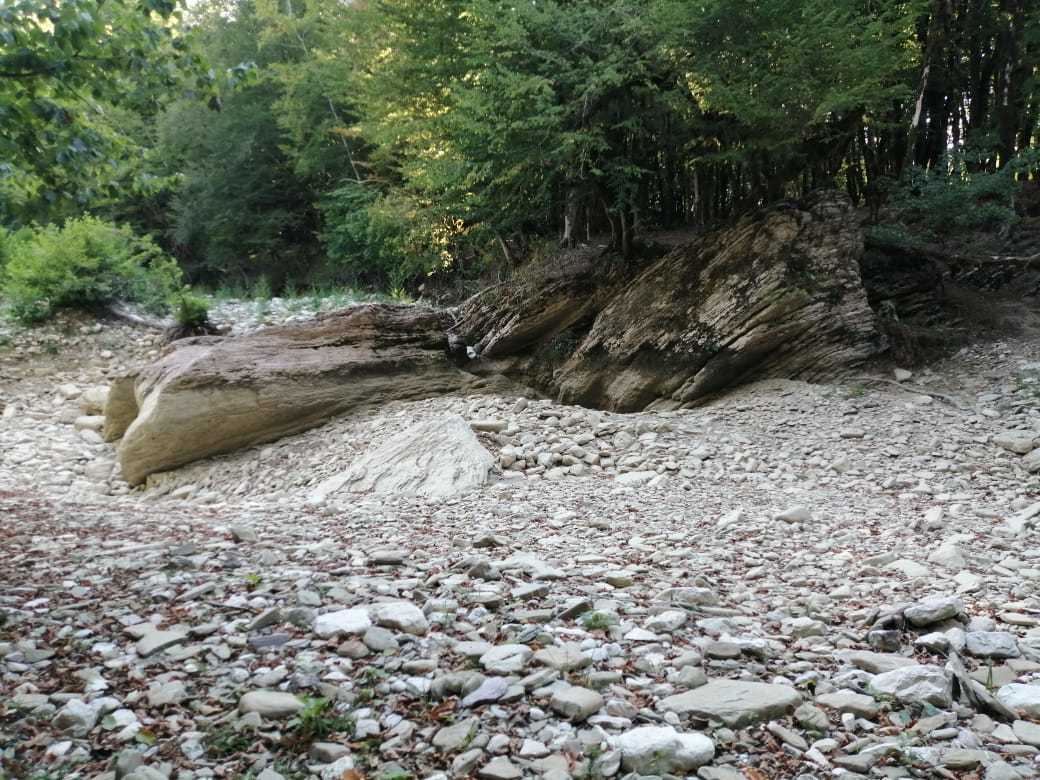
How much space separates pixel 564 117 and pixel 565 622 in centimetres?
699

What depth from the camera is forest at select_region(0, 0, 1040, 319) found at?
3438mm

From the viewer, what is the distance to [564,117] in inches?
343

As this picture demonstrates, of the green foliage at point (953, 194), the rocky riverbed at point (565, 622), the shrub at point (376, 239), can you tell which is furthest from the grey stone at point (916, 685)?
the shrub at point (376, 239)

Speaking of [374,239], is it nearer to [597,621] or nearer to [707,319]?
[707,319]

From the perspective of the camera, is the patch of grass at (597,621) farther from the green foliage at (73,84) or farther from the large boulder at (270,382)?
the large boulder at (270,382)

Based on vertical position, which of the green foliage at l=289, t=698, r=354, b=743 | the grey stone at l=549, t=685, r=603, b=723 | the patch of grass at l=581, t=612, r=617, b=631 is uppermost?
the green foliage at l=289, t=698, r=354, b=743

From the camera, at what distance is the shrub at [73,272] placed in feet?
40.1

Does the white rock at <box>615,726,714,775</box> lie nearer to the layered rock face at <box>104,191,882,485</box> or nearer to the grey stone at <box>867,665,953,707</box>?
the grey stone at <box>867,665,953,707</box>

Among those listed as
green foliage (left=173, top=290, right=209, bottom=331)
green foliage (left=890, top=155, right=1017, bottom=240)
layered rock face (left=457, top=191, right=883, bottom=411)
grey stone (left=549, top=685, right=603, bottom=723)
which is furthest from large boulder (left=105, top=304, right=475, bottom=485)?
green foliage (left=890, top=155, right=1017, bottom=240)

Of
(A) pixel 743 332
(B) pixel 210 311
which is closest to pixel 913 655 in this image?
(A) pixel 743 332

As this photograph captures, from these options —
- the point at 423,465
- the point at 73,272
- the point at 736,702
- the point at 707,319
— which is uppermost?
the point at 73,272

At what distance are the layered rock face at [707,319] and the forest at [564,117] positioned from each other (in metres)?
0.98

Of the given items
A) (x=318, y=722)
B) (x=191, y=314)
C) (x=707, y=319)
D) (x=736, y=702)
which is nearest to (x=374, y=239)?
(x=191, y=314)

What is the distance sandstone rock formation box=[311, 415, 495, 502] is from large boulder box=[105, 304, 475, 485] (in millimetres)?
1623
